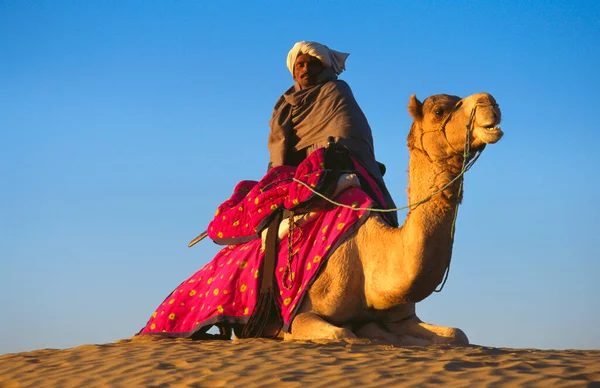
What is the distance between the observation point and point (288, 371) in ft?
22.0

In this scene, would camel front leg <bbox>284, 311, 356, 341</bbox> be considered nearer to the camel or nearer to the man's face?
the camel

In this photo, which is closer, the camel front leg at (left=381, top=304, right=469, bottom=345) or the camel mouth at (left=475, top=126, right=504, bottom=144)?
the camel mouth at (left=475, top=126, right=504, bottom=144)

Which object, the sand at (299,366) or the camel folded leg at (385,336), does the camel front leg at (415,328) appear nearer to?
the camel folded leg at (385,336)

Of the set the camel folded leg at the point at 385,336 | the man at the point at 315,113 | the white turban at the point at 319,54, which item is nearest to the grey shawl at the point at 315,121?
the man at the point at 315,113

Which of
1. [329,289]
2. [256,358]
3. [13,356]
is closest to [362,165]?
[329,289]

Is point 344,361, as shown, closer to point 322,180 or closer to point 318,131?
point 322,180

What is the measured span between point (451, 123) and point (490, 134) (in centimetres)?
49

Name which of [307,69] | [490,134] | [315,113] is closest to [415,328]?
[490,134]

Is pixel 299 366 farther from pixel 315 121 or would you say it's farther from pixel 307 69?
pixel 307 69

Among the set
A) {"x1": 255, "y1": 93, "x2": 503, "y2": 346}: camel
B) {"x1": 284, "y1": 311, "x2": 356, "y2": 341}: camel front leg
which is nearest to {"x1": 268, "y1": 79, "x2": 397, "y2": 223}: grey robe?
{"x1": 255, "y1": 93, "x2": 503, "y2": 346}: camel

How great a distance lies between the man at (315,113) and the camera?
9.58 metres

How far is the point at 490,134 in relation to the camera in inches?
281

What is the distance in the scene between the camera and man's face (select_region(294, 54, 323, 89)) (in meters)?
Answer: 9.95

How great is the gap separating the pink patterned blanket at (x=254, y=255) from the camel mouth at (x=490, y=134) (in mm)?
1522
